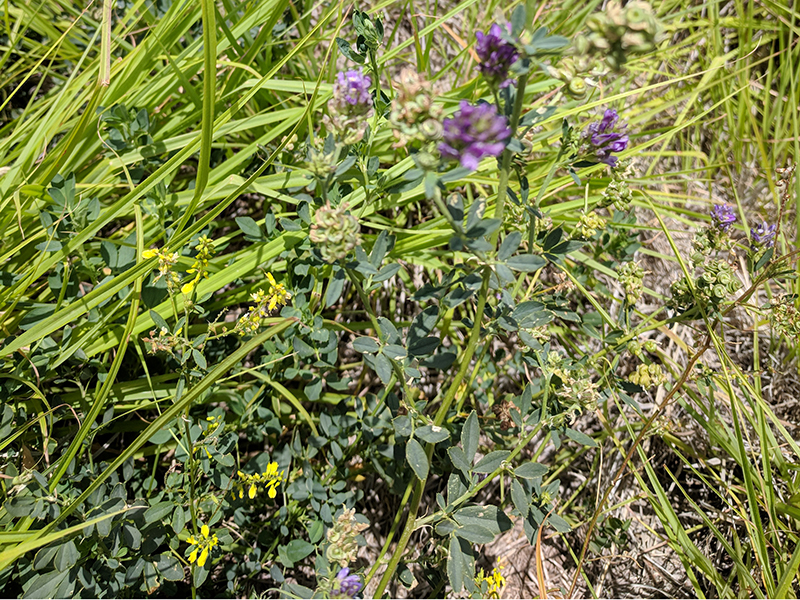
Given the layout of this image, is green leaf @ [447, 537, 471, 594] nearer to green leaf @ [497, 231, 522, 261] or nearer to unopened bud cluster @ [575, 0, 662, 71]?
green leaf @ [497, 231, 522, 261]

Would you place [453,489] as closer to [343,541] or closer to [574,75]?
[343,541]

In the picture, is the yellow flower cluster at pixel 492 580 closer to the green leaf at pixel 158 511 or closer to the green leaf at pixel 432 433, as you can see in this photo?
the green leaf at pixel 432 433

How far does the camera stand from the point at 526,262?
43.1 inches

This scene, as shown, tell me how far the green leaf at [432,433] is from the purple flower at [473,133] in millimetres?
646

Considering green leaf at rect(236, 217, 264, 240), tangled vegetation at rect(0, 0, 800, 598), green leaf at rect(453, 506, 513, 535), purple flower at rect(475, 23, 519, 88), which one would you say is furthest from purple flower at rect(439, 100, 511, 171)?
green leaf at rect(236, 217, 264, 240)

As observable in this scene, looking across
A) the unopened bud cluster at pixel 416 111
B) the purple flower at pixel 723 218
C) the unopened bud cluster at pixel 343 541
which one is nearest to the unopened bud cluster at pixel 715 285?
the purple flower at pixel 723 218

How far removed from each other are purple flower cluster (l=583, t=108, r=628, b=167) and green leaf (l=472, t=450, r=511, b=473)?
730mm

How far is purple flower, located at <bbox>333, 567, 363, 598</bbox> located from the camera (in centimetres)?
116

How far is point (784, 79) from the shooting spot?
8.14ft

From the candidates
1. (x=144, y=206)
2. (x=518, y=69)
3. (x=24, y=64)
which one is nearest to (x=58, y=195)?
(x=144, y=206)

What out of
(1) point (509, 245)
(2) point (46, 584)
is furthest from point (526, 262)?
(2) point (46, 584)

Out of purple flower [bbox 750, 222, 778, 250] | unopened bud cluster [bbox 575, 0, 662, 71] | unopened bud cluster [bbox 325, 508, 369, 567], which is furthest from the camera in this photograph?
purple flower [bbox 750, 222, 778, 250]

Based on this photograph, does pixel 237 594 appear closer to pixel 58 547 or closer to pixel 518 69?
pixel 58 547

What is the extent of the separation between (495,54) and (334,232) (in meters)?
0.42
